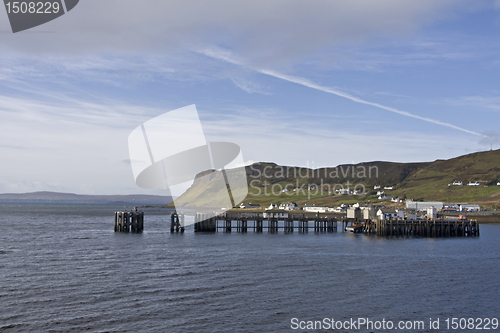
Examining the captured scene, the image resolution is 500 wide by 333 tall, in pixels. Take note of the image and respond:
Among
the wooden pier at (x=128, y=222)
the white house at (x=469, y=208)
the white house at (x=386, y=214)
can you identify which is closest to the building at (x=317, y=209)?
the white house at (x=469, y=208)

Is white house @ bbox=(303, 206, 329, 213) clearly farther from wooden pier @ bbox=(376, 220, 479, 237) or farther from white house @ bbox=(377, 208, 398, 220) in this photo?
wooden pier @ bbox=(376, 220, 479, 237)

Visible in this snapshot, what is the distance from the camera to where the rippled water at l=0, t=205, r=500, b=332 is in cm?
2725

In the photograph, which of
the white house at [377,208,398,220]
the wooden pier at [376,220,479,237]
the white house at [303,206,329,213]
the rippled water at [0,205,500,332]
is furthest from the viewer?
the white house at [303,206,329,213]

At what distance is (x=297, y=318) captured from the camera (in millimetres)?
27953

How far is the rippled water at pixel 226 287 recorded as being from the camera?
27250mm

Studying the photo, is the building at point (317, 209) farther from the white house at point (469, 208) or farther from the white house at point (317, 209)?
the white house at point (469, 208)

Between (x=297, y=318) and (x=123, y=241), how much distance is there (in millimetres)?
49747

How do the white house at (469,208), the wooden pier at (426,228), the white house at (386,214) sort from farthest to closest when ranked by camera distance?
1. the white house at (469,208)
2. the white house at (386,214)
3. the wooden pier at (426,228)

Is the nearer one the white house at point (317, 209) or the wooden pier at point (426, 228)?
the wooden pier at point (426, 228)

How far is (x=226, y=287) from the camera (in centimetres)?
3594

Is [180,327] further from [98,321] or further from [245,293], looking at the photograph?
[245,293]

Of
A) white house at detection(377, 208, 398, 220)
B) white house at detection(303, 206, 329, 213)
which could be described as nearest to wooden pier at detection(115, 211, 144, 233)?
white house at detection(377, 208, 398, 220)

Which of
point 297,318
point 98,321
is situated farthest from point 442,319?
point 98,321

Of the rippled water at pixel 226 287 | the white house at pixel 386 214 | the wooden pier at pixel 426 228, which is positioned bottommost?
the rippled water at pixel 226 287
